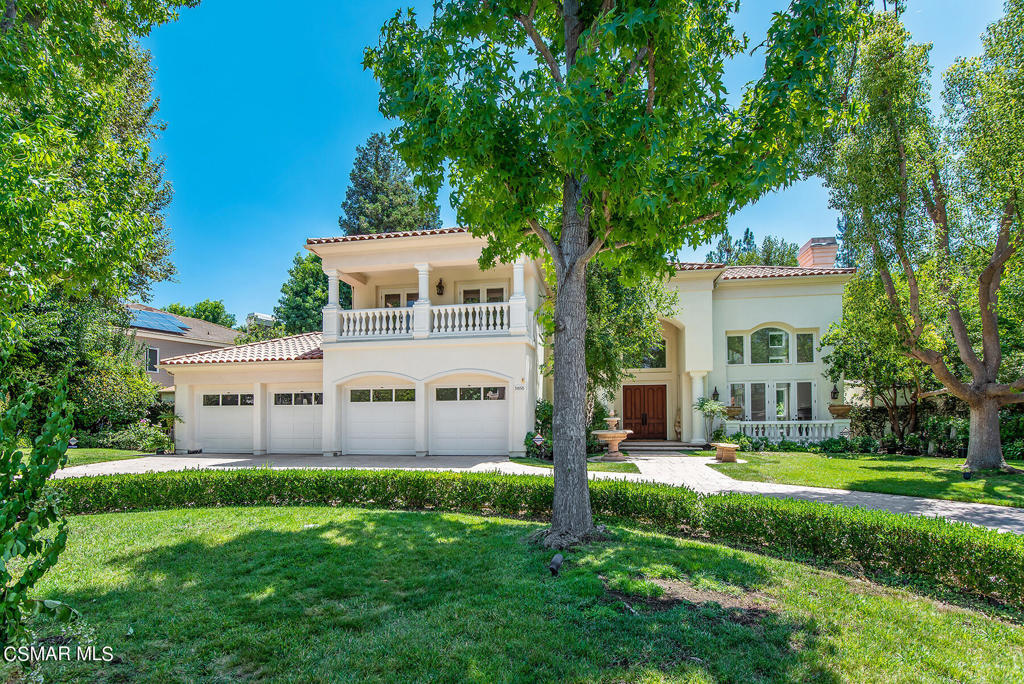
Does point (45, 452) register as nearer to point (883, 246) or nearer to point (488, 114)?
point (488, 114)

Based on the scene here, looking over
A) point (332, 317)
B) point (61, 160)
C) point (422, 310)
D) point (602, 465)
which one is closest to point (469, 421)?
point (422, 310)

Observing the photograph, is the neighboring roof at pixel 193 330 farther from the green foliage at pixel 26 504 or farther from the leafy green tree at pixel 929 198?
the leafy green tree at pixel 929 198

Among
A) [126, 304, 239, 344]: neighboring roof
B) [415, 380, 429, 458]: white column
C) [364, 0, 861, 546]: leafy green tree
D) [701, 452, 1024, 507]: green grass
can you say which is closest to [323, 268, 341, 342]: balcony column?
[415, 380, 429, 458]: white column

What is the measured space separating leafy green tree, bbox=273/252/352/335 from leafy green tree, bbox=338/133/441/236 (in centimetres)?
Result: 367

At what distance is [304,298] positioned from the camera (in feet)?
110

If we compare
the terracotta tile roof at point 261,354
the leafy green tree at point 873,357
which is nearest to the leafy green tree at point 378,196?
the terracotta tile roof at point 261,354

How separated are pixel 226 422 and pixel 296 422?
256 cm

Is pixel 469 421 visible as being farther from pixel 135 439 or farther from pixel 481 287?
pixel 135 439

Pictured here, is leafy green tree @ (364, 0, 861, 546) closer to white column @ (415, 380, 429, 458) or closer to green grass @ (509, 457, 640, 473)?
green grass @ (509, 457, 640, 473)

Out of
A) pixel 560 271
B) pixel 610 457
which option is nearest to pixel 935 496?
pixel 610 457

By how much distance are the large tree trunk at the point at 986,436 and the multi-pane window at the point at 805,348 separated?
7.58 m

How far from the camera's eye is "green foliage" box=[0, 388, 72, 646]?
2553 millimetres

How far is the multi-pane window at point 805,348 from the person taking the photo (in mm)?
19891

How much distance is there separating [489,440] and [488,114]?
1098cm
